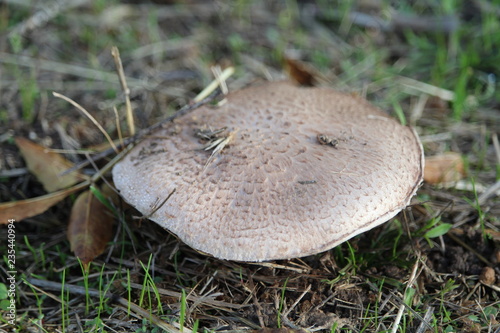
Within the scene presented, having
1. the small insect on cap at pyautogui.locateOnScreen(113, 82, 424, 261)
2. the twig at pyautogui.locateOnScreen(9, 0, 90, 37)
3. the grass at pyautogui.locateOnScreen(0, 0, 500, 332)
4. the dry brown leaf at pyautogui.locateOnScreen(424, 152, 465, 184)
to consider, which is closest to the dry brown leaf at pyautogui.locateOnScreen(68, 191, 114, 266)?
the grass at pyautogui.locateOnScreen(0, 0, 500, 332)

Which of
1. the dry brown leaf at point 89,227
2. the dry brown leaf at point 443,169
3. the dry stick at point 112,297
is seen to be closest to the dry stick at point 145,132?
the dry brown leaf at point 89,227

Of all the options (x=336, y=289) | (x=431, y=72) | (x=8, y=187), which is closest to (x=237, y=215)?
(x=336, y=289)

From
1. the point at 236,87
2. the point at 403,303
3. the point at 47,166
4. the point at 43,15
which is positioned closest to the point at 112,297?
the point at 47,166

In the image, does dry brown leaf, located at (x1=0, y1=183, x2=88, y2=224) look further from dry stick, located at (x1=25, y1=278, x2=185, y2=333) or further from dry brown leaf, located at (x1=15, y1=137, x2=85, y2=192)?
dry stick, located at (x1=25, y1=278, x2=185, y2=333)

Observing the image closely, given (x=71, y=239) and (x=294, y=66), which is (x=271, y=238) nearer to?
(x=71, y=239)

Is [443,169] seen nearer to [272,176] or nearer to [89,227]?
[272,176]

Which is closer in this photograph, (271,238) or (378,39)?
(271,238)
